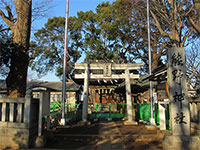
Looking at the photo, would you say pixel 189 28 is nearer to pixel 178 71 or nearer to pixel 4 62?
pixel 178 71

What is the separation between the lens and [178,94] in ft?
21.9

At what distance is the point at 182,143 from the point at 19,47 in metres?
7.42

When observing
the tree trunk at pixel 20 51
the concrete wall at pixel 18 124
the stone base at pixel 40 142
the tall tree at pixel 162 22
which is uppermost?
the tall tree at pixel 162 22

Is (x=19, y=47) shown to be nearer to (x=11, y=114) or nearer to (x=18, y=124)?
(x=11, y=114)

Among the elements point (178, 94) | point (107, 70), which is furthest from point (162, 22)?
point (178, 94)

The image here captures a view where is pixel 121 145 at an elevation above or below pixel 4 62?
below

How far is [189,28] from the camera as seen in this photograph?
753 inches

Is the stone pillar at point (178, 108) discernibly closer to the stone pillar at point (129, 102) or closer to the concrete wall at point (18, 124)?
the concrete wall at point (18, 124)

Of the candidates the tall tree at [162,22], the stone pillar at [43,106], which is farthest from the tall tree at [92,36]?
the stone pillar at [43,106]

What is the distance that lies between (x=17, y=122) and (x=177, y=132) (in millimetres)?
5796

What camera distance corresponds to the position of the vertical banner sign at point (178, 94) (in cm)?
646

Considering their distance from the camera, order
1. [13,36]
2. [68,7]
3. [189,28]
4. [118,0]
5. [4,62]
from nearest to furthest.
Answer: [4,62]
[13,36]
[68,7]
[189,28]
[118,0]

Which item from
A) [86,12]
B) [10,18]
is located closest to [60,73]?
[86,12]

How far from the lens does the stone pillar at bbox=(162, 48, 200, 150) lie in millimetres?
6216
